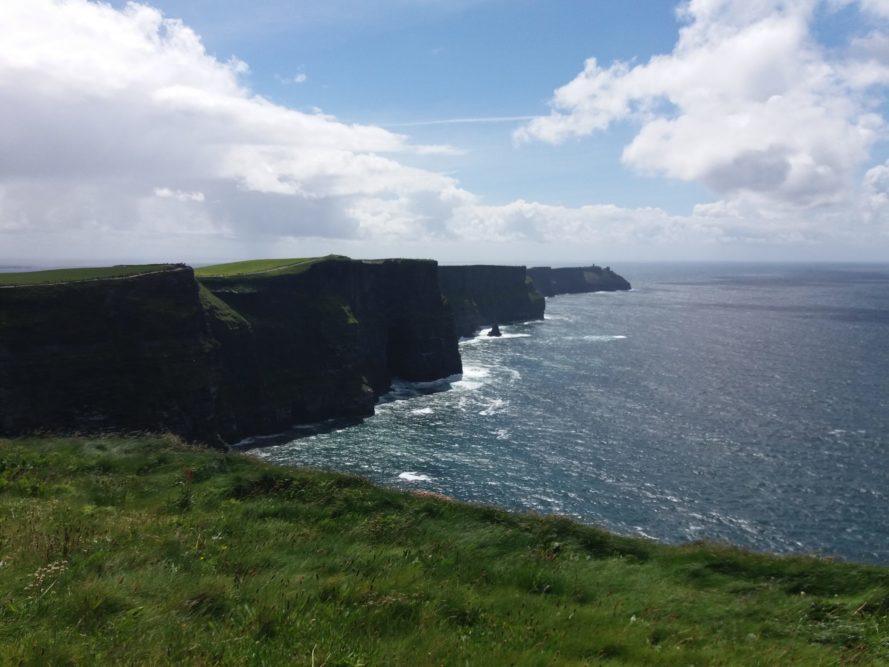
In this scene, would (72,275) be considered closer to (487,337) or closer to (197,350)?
(197,350)

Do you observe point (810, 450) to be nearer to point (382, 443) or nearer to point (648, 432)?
point (648, 432)

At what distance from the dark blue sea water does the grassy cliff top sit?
83.7 ft

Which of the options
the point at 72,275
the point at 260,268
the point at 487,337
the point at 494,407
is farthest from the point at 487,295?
the point at 72,275

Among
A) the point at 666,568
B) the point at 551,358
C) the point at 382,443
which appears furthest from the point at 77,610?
the point at 551,358

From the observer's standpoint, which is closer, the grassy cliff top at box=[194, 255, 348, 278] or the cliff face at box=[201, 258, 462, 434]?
the cliff face at box=[201, 258, 462, 434]

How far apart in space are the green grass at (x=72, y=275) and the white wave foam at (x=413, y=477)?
121 ft

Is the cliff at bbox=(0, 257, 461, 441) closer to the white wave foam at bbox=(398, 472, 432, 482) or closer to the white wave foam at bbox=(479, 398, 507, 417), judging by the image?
the white wave foam at bbox=(479, 398, 507, 417)

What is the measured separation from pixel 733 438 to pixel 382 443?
1546 inches

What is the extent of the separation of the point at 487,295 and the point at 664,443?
117712 millimetres

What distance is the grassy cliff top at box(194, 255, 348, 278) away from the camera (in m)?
85.3

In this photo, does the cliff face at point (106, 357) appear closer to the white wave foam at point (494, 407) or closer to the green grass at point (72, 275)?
the green grass at point (72, 275)

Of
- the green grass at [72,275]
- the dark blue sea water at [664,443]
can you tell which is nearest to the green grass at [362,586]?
the dark blue sea water at [664,443]

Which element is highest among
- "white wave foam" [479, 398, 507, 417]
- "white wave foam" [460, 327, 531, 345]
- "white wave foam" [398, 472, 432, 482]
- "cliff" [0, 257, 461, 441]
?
"cliff" [0, 257, 461, 441]

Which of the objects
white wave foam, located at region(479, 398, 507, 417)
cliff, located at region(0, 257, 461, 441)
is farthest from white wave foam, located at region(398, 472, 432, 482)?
white wave foam, located at region(479, 398, 507, 417)
